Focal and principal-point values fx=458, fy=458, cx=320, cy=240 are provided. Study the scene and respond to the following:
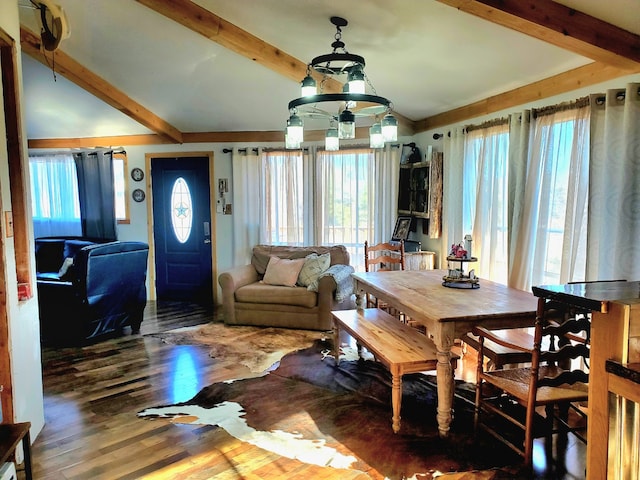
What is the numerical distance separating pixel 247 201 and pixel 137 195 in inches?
62.1

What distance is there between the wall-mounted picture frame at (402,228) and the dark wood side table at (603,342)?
358 centimetres

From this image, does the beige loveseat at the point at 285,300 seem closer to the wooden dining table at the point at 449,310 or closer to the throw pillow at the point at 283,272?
the throw pillow at the point at 283,272

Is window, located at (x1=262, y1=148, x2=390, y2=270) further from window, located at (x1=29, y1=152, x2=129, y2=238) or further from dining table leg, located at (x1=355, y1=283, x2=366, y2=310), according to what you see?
window, located at (x1=29, y1=152, x2=129, y2=238)

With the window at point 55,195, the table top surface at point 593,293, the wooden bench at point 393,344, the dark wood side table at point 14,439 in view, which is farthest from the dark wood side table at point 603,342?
the window at point 55,195

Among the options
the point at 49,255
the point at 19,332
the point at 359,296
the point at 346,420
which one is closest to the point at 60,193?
the point at 49,255

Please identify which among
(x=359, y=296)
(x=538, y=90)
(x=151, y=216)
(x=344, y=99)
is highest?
(x=538, y=90)

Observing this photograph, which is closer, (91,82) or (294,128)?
(294,128)

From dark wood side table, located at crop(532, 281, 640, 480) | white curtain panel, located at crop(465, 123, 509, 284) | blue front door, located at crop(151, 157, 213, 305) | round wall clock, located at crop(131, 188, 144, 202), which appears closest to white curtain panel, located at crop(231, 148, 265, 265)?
blue front door, located at crop(151, 157, 213, 305)

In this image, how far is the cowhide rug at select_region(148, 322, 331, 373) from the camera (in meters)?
3.93

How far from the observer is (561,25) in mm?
2463

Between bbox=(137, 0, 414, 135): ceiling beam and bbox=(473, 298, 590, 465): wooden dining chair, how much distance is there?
2783 mm

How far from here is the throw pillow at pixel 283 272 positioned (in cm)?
498

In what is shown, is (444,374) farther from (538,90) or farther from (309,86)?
(538,90)

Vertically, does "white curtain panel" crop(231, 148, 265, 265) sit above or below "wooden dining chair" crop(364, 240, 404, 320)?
above
